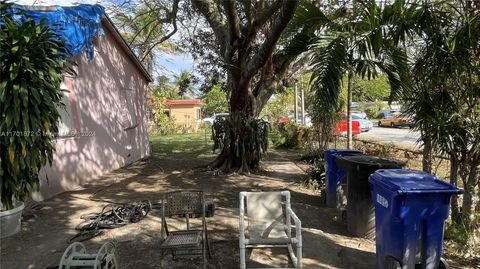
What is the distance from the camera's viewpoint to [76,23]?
765 cm

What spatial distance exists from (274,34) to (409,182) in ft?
14.2

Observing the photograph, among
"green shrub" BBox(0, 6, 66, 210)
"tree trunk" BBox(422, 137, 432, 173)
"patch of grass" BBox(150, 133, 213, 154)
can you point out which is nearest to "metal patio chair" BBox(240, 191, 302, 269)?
"tree trunk" BBox(422, 137, 432, 173)

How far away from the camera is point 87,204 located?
6609 millimetres

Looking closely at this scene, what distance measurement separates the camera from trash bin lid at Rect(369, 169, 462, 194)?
3365 mm

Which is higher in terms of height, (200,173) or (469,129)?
(469,129)

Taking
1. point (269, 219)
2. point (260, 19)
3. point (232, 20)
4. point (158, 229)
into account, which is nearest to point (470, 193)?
point (269, 219)

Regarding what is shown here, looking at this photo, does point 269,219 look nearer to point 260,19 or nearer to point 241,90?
point 260,19

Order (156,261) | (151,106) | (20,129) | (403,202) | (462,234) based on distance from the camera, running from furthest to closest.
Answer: (151,106)
(20,129)
(462,234)
(156,261)
(403,202)

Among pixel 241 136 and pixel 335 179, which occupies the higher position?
pixel 241 136

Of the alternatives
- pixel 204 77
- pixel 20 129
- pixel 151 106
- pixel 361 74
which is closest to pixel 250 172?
pixel 361 74

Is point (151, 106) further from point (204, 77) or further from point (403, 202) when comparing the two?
point (403, 202)

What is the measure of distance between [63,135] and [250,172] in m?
4.79

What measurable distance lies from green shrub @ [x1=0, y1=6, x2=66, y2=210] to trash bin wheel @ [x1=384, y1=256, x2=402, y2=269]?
4793 millimetres

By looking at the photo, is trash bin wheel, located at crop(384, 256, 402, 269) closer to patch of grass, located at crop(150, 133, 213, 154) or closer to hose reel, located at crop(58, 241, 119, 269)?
hose reel, located at crop(58, 241, 119, 269)
